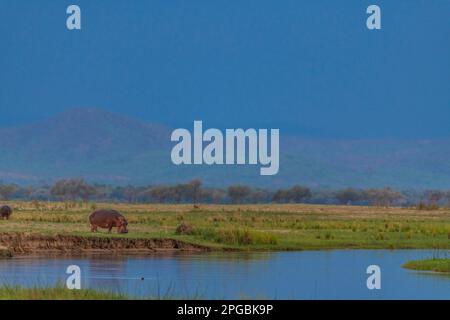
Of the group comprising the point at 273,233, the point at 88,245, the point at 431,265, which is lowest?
the point at 431,265

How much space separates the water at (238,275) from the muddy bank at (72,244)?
5.17 feet

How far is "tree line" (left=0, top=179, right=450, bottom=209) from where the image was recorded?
118000 millimetres

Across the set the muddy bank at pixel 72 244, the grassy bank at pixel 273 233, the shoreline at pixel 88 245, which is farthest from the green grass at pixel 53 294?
the grassy bank at pixel 273 233

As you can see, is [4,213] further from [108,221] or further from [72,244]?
[72,244]

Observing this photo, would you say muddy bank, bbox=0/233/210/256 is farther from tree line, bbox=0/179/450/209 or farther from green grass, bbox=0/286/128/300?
tree line, bbox=0/179/450/209

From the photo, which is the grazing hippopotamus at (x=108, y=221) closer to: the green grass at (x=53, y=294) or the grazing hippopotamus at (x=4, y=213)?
the grazing hippopotamus at (x=4, y=213)

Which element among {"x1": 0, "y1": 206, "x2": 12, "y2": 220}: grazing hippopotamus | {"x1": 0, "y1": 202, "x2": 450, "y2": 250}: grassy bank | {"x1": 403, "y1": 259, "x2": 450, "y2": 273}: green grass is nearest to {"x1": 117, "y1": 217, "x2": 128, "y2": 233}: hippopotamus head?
{"x1": 0, "y1": 202, "x2": 450, "y2": 250}: grassy bank

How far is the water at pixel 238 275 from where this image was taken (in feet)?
82.1

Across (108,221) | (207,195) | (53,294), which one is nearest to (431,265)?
(108,221)

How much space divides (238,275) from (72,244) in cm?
821

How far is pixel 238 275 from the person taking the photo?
94.7 feet

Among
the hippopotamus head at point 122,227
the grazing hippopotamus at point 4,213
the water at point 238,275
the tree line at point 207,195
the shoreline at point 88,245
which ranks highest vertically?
the tree line at point 207,195

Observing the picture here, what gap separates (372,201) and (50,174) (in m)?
58.4
